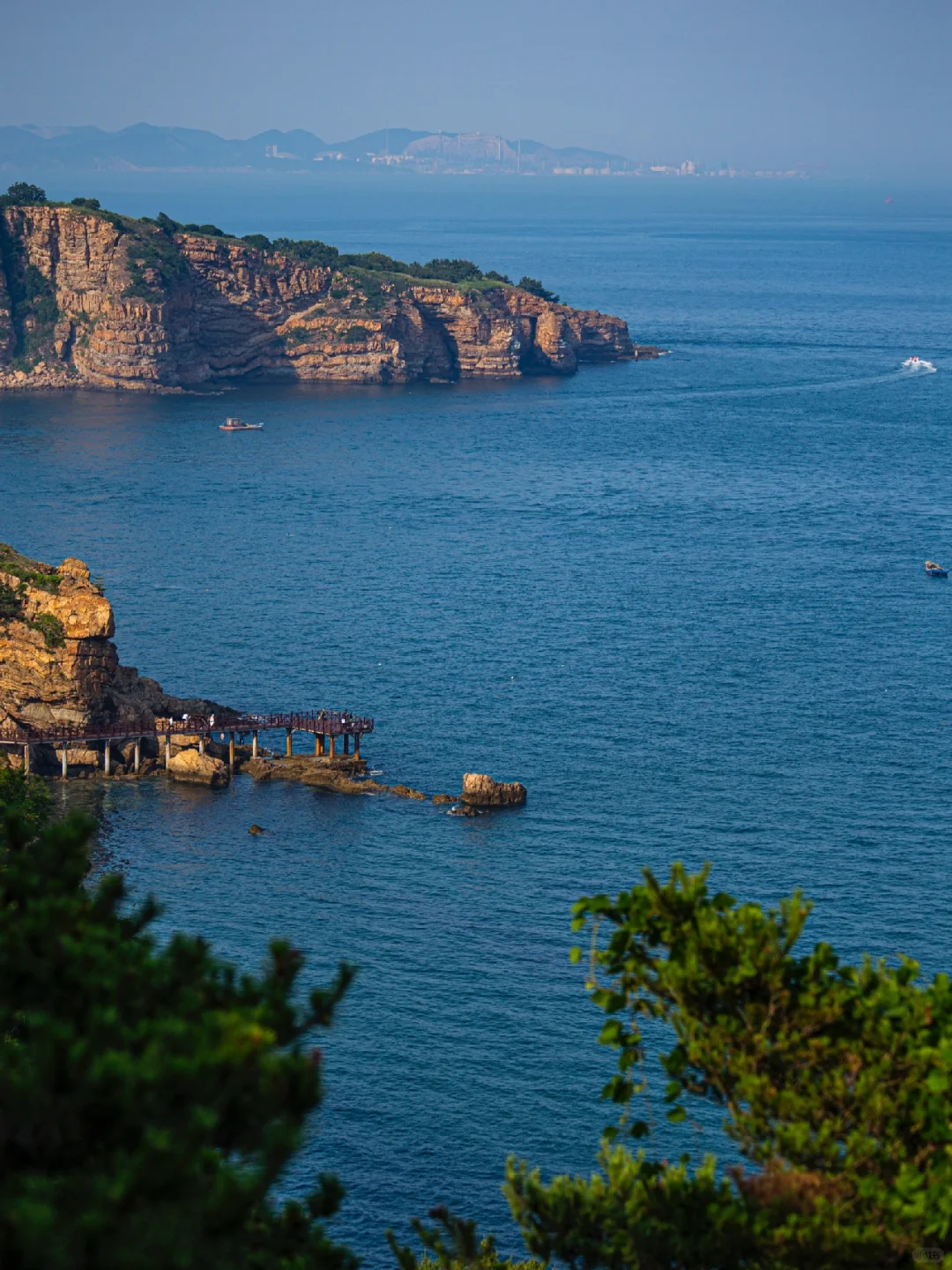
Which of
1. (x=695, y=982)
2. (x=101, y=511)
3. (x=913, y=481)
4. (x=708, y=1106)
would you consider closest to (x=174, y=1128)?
(x=695, y=982)

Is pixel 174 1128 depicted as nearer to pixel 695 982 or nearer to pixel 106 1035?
pixel 106 1035

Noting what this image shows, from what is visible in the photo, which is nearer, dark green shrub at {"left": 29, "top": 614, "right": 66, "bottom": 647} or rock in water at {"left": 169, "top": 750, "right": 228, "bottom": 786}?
rock in water at {"left": 169, "top": 750, "right": 228, "bottom": 786}

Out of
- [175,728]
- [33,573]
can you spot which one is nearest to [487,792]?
[175,728]

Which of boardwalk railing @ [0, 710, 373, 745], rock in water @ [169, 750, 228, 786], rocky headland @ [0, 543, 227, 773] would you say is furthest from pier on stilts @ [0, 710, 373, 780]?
rock in water @ [169, 750, 228, 786]

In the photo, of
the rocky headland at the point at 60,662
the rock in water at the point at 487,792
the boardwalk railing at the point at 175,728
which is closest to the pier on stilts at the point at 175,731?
the boardwalk railing at the point at 175,728

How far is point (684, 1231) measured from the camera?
25.5 metres

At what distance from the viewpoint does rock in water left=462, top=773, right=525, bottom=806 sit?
86.2 metres

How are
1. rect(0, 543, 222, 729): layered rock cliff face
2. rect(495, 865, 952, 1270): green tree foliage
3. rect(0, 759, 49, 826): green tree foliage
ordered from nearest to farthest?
rect(495, 865, 952, 1270): green tree foliage < rect(0, 759, 49, 826): green tree foliage < rect(0, 543, 222, 729): layered rock cliff face

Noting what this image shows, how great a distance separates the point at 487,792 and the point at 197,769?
17.6 meters

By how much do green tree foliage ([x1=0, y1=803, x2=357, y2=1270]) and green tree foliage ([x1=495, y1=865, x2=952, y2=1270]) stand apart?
18.1 feet

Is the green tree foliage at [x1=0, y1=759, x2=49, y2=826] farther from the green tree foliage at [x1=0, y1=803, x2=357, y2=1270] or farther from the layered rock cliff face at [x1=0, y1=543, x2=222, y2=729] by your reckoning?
the green tree foliage at [x1=0, y1=803, x2=357, y2=1270]

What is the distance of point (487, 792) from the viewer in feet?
283

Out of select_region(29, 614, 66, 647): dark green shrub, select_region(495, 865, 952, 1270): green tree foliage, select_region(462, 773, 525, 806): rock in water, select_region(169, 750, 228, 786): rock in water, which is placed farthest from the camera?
select_region(29, 614, 66, 647): dark green shrub

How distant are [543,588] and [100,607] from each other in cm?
4910
